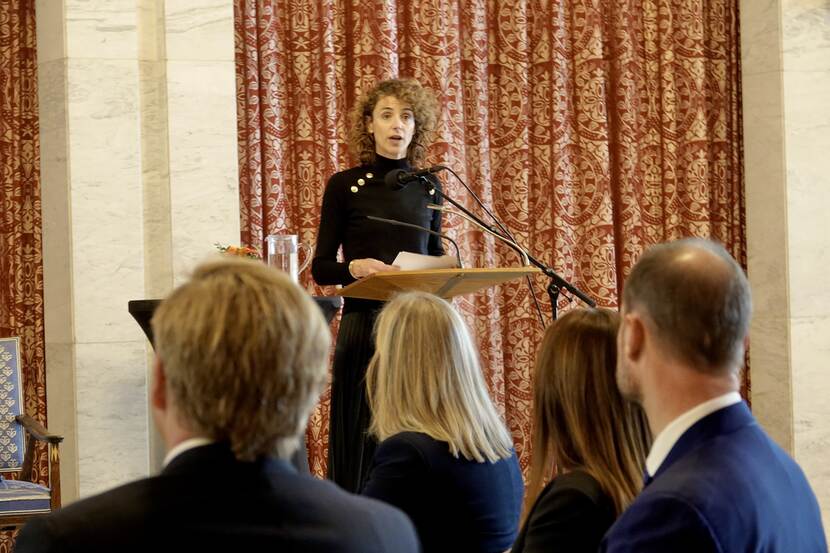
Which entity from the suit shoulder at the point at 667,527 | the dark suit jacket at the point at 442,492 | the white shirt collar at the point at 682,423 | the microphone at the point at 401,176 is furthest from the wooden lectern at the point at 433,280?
the suit shoulder at the point at 667,527

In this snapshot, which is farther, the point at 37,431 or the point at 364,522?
the point at 37,431

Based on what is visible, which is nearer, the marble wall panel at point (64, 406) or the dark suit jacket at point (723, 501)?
the dark suit jacket at point (723, 501)

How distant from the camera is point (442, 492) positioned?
2381 millimetres

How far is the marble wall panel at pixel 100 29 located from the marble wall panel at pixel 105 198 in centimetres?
4

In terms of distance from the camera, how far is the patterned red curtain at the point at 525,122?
5.55 meters

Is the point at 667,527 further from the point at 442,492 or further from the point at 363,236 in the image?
the point at 363,236

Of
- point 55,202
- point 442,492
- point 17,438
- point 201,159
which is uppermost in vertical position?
point 201,159

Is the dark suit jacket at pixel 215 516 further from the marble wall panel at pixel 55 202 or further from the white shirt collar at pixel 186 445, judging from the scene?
the marble wall panel at pixel 55 202

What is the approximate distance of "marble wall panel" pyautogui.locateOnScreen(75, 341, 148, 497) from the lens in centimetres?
483

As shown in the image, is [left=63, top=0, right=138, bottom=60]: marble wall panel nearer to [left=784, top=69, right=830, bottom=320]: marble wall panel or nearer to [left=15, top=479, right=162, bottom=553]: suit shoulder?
[left=784, top=69, right=830, bottom=320]: marble wall panel

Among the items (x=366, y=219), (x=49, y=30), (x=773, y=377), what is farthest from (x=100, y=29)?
(x=773, y=377)

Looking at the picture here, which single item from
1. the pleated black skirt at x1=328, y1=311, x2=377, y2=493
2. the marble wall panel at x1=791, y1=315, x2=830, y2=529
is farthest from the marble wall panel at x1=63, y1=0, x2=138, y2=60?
the marble wall panel at x1=791, y1=315, x2=830, y2=529

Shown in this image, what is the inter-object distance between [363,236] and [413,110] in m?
0.55

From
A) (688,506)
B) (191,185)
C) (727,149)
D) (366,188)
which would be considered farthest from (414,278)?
(727,149)
